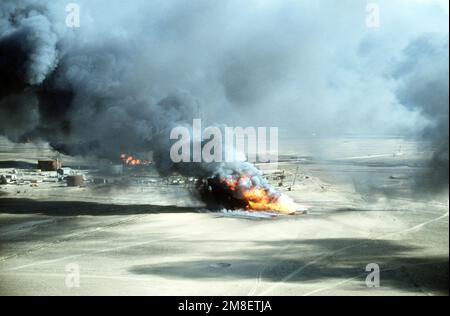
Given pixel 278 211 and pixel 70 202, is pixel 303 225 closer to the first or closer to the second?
pixel 278 211

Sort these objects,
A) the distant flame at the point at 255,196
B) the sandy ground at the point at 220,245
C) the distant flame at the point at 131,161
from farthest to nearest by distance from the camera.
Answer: the distant flame at the point at 131,161 → the distant flame at the point at 255,196 → the sandy ground at the point at 220,245

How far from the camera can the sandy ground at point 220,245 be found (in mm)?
26359

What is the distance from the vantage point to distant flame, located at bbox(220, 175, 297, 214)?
47.9 metres

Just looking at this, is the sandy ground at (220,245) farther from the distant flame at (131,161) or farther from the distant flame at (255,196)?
the distant flame at (131,161)

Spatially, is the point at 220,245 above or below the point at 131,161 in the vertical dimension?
below

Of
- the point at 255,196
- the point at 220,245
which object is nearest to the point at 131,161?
the point at 255,196

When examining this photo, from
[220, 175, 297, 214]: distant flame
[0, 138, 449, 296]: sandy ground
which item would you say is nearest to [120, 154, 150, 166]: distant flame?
[0, 138, 449, 296]: sandy ground

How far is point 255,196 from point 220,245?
556 inches

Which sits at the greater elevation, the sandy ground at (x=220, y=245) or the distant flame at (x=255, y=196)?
the distant flame at (x=255, y=196)

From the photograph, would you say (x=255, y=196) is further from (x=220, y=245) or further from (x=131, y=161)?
(x=131, y=161)

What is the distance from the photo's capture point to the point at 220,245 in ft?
115

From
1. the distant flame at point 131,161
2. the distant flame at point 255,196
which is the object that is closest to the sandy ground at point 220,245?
the distant flame at point 255,196

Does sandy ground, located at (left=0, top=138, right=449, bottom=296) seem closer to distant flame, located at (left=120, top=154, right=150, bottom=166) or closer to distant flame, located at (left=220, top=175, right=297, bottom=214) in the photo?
distant flame, located at (left=220, top=175, right=297, bottom=214)

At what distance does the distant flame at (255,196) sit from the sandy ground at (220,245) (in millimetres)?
3280
